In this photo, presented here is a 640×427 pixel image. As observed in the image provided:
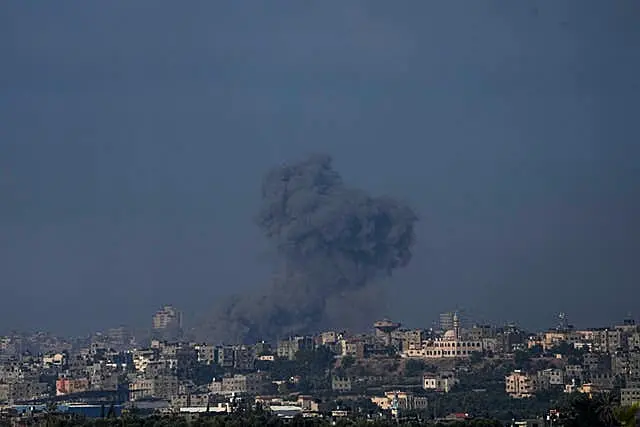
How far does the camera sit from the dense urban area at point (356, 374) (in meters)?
50.2

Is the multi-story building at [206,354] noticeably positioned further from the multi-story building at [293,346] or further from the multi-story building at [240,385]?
the multi-story building at [240,385]

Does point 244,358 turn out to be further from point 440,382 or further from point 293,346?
point 440,382

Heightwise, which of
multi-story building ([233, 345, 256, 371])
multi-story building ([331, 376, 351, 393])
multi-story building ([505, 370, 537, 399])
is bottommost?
multi-story building ([505, 370, 537, 399])

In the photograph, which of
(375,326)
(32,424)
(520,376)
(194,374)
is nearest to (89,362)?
(194,374)

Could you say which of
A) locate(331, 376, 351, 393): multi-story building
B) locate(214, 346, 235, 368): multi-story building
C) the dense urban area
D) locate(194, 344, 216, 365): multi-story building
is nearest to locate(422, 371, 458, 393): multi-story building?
the dense urban area

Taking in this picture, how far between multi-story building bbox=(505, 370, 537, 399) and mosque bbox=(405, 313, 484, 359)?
32.8 feet

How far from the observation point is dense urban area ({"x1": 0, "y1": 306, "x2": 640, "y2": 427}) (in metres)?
50.2

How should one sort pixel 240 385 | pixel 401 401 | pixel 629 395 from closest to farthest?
pixel 629 395 → pixel 401 401 → pixel 240 385

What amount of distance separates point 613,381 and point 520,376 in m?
3.61

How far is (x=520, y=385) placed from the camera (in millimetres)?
54188

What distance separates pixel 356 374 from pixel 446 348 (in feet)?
15.1

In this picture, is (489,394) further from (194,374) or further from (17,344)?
(17,344)

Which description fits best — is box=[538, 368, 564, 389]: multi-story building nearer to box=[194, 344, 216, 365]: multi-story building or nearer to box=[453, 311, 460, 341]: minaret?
box=[453, 311, 460, 341]: minaret

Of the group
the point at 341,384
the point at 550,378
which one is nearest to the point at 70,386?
the point at 341,384
